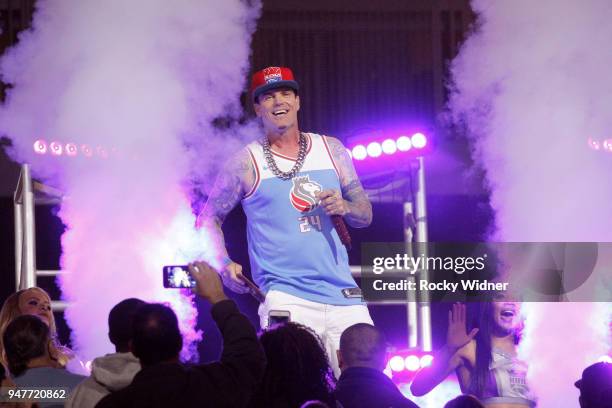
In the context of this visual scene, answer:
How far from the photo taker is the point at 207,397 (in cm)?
259

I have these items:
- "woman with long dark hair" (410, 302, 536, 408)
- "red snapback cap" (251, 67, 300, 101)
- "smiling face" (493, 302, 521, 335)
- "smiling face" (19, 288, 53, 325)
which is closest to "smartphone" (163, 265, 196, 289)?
"smiling face" (19, 288, 53, 325)

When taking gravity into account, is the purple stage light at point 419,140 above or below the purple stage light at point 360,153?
above

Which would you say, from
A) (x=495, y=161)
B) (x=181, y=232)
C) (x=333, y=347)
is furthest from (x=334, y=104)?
(x=333, y=347)

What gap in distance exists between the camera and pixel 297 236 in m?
4.45

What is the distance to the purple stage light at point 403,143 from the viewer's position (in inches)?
229

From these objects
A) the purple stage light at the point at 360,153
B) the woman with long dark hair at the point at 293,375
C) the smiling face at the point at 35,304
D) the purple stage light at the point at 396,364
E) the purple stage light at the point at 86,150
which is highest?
the purple stage light at the point at 86,150

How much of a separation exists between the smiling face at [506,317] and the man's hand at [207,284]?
2.46 m

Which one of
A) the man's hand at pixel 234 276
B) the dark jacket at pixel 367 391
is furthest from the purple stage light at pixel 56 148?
the dark jacket at pixel 367 391

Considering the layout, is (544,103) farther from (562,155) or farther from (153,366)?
(153,366)

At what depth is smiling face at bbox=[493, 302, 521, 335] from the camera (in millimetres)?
4977

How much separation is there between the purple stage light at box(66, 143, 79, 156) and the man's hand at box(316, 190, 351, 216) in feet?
6.65

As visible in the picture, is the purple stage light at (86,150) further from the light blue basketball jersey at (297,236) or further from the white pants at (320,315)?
the white pants at (320,315)

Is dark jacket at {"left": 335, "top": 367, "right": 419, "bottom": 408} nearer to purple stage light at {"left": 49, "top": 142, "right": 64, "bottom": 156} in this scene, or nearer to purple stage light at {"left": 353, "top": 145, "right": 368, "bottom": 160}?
purple stage light at {"left": 353, "top": 145, "right": 368, "bottom": 160}

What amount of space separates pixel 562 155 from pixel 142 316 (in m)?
4.18
